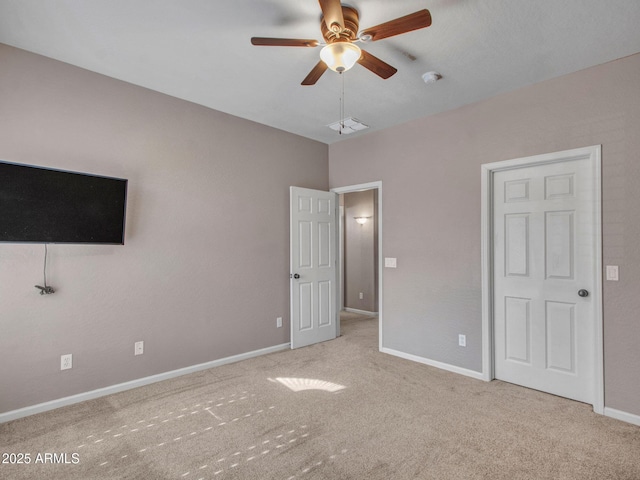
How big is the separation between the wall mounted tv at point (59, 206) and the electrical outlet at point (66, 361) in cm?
95

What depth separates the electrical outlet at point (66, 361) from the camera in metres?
2.76

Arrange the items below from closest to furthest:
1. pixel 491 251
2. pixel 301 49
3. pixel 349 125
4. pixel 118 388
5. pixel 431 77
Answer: pixel 301 49
pixel 431 77
pixel 118 388
pixel 491 251
pixel 349 125

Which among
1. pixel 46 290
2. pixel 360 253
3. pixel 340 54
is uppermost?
pixel 340 54

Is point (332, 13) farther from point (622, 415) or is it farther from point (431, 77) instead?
point (622, 415)

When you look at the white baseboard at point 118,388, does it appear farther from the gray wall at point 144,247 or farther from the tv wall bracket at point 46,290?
the tv wall bracket at point 46,290

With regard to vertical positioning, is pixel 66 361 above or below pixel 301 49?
below

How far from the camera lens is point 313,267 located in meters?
4.57

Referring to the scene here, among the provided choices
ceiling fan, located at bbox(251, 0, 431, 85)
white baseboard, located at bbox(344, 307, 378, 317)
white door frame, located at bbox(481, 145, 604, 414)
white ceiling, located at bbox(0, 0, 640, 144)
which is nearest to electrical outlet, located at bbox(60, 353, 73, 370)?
white ceiling, located at bbox(0, 0, 640, 144)

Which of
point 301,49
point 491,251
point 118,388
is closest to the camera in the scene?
point 301,49

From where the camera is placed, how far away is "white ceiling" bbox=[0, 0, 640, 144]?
2.12m

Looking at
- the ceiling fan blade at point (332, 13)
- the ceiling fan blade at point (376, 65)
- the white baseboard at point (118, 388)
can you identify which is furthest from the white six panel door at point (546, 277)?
the white baseboard at point (118, 388)

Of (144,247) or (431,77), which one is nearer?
(431,77)

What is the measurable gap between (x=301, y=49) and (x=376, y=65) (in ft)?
2.08

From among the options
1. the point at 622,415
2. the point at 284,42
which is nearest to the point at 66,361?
the point at 284,42
